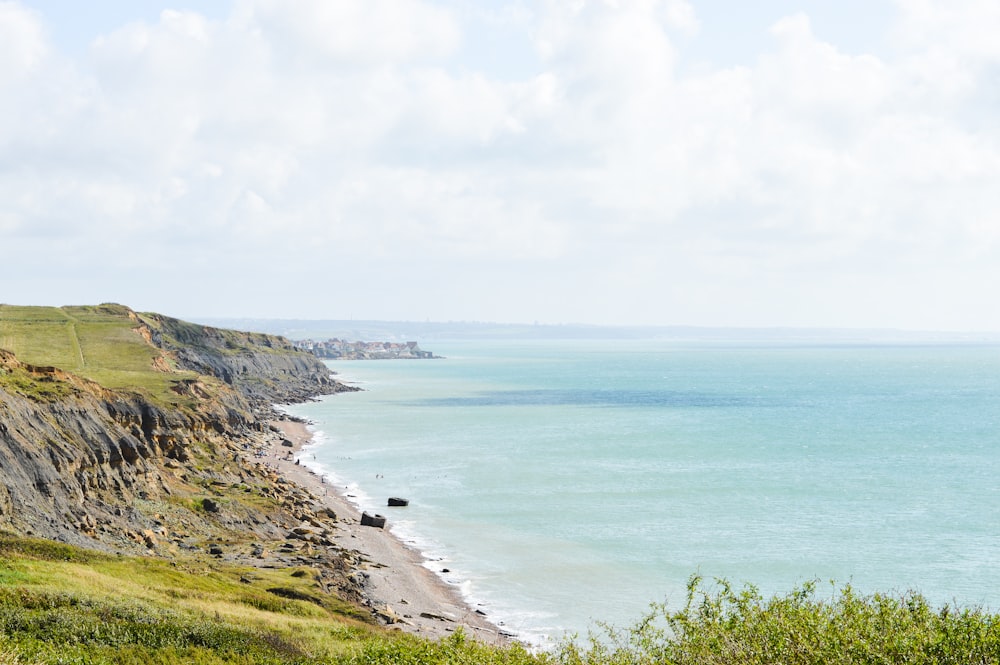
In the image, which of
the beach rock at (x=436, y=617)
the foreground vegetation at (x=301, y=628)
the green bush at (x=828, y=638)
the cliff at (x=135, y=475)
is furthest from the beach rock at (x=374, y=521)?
the green bush at (x=828, y=638)

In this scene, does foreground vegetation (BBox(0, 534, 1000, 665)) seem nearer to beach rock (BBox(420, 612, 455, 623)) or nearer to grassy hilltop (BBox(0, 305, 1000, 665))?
grassy hilltop (BBox(0, 305, 1000, 665))

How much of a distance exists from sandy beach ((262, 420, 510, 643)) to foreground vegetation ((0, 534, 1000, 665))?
438 cm

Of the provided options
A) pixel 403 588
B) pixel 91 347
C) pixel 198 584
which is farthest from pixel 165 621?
pixel 91 347

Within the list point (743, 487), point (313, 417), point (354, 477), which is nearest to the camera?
point (743, 487)

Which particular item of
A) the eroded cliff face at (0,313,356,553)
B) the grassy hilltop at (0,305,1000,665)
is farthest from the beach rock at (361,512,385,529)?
the eroded cliff face at (0,313,356,553)

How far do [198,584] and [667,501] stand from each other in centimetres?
5184

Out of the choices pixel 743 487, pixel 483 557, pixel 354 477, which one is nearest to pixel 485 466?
pixel 354 477

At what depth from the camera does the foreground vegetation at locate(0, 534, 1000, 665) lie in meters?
24.1

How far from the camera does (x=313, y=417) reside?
544ft

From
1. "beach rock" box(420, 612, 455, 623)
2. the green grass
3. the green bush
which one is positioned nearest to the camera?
the green bush

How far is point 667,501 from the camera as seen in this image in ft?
274

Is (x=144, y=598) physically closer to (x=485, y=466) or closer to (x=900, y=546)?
(x=900, y=546)

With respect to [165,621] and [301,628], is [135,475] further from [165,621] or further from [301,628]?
[165,621]

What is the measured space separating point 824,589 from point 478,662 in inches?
1425
